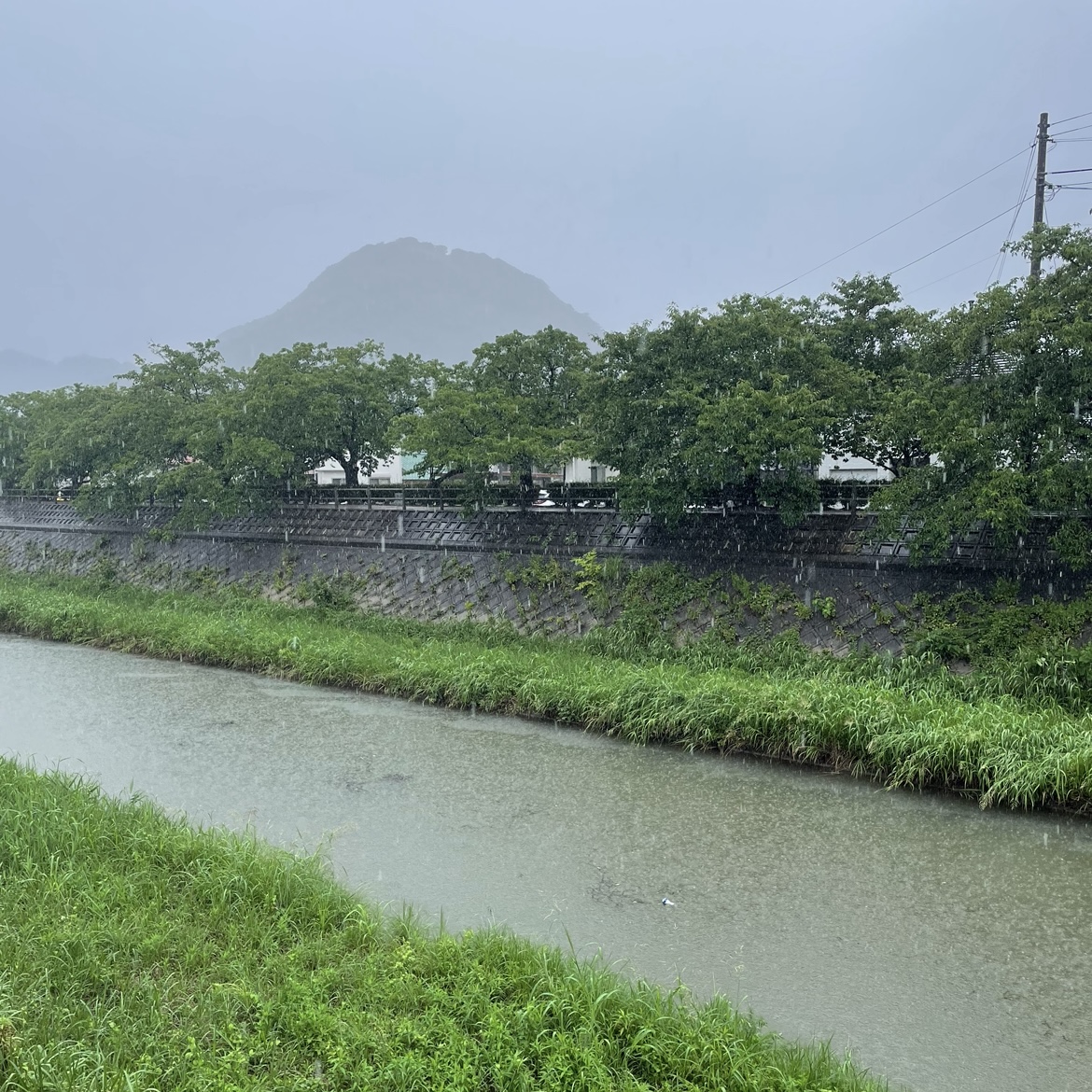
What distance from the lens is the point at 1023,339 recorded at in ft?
29.9

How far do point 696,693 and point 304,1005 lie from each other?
19.7 ft

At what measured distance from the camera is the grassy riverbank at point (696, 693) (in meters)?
7.40

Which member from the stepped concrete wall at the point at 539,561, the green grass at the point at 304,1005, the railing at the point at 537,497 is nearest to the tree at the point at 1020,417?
the stepped concrete wall at the point at 539,561

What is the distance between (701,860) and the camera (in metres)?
6.23

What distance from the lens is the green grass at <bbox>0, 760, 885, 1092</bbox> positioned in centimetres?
346

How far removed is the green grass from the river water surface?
2.28ft

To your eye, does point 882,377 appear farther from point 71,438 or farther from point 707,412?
point 71,438

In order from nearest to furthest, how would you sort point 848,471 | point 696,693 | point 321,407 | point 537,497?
point 696,693, point 537,497, point 848,471, point 321,407

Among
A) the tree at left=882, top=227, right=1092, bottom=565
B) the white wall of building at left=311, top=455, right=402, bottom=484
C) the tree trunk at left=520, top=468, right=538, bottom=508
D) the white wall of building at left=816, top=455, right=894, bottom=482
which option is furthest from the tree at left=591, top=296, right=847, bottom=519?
the white wall of building at left=311, top=455, right=402, bottom=484

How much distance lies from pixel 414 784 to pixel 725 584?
6.24 metres

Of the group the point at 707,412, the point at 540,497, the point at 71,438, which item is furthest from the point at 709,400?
the point at 71,438

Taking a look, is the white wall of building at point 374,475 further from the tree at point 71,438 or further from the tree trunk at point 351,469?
the tree trunk at point 351,469

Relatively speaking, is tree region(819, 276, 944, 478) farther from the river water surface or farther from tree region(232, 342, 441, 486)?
tree region(232, 342, 441, 486)

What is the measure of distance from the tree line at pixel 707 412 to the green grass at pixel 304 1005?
702 cm
